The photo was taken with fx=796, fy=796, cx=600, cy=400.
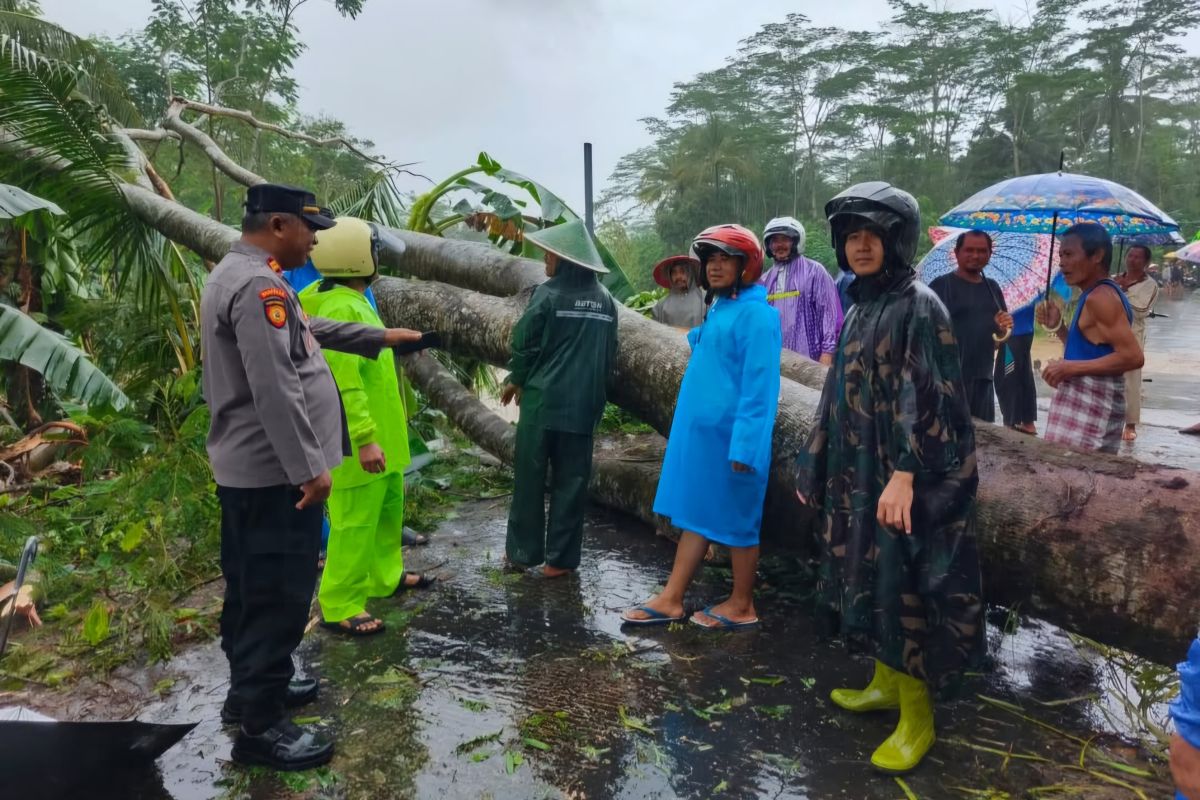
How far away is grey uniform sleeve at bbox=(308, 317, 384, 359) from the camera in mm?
3102

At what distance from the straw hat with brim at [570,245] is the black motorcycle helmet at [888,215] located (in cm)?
152

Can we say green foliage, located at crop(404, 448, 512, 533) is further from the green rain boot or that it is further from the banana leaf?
the green rain boot

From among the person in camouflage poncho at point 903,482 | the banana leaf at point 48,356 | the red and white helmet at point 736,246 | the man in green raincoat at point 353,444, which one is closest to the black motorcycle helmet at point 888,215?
the person in camouflage poncho at point 903,482

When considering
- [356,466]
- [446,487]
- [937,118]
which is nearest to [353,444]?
[356,466]

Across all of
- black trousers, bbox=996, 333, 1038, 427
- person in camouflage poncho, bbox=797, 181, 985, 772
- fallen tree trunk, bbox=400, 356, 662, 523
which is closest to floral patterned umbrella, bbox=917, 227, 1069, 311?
black trousers, bbox=996, 333, 1038, 427

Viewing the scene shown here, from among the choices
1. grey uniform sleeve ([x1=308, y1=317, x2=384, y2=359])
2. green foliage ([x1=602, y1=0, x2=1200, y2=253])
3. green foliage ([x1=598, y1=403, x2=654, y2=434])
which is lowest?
green foliage ([x1=598, y1=403, x2=654, y2=434])

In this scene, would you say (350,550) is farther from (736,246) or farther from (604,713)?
(736,246)

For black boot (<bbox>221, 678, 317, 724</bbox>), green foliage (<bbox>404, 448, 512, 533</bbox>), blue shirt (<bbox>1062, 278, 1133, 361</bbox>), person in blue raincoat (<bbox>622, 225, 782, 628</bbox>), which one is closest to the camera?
black boot (<bbox>221, 678, 317, 724</bbox>)

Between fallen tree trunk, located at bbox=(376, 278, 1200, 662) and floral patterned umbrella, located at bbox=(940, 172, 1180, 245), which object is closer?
fallen tree trunk, located at bbox=(376, 278, 1200, 662)

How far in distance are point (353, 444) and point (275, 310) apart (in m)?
1.00

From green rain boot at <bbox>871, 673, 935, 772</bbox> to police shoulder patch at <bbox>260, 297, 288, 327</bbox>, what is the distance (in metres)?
2.21

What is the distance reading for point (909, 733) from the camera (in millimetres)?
2447

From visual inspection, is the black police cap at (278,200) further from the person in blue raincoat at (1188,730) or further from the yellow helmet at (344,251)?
the person in blue raincoat at (1188,730)

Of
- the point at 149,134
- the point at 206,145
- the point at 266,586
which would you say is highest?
the point at 149,134
